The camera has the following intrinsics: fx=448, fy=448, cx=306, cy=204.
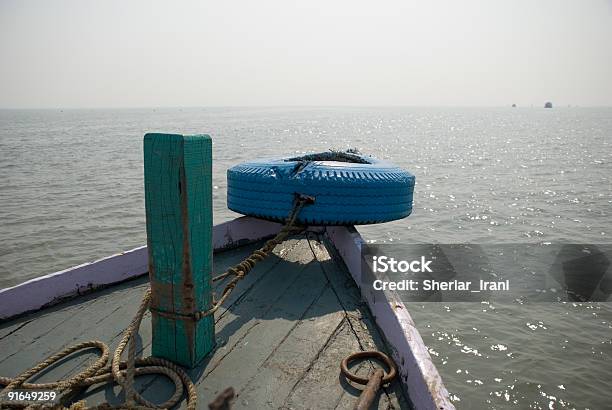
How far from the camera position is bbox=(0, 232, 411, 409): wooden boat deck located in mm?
2633

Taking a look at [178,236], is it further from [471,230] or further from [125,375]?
[471,230]

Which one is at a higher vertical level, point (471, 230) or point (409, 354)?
point (409, 354)

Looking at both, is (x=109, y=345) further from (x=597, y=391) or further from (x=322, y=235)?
(x=597, y=391)

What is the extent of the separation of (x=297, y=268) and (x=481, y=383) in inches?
129

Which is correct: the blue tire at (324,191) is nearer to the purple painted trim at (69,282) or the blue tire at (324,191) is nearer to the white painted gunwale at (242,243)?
the white painted gunwale at (242,243)

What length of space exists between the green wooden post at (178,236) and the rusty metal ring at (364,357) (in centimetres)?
93

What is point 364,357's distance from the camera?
2973 mm

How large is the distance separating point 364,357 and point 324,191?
1950mm

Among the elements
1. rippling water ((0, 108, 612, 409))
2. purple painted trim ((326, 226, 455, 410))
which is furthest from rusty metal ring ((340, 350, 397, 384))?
rippling water ((0, 108, 612, 409))

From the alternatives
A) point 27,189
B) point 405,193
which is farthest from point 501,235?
point 27,189

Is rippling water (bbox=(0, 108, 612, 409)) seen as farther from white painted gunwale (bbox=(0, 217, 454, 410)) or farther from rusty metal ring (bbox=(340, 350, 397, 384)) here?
rusty metal ring (bbox=(340, 350, 397, 384))

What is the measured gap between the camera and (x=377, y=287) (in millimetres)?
3545

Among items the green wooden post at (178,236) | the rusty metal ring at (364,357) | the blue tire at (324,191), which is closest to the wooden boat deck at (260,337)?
the rusty metal ring at (364,357)

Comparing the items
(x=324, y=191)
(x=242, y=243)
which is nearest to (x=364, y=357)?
(x=324, y=191)
